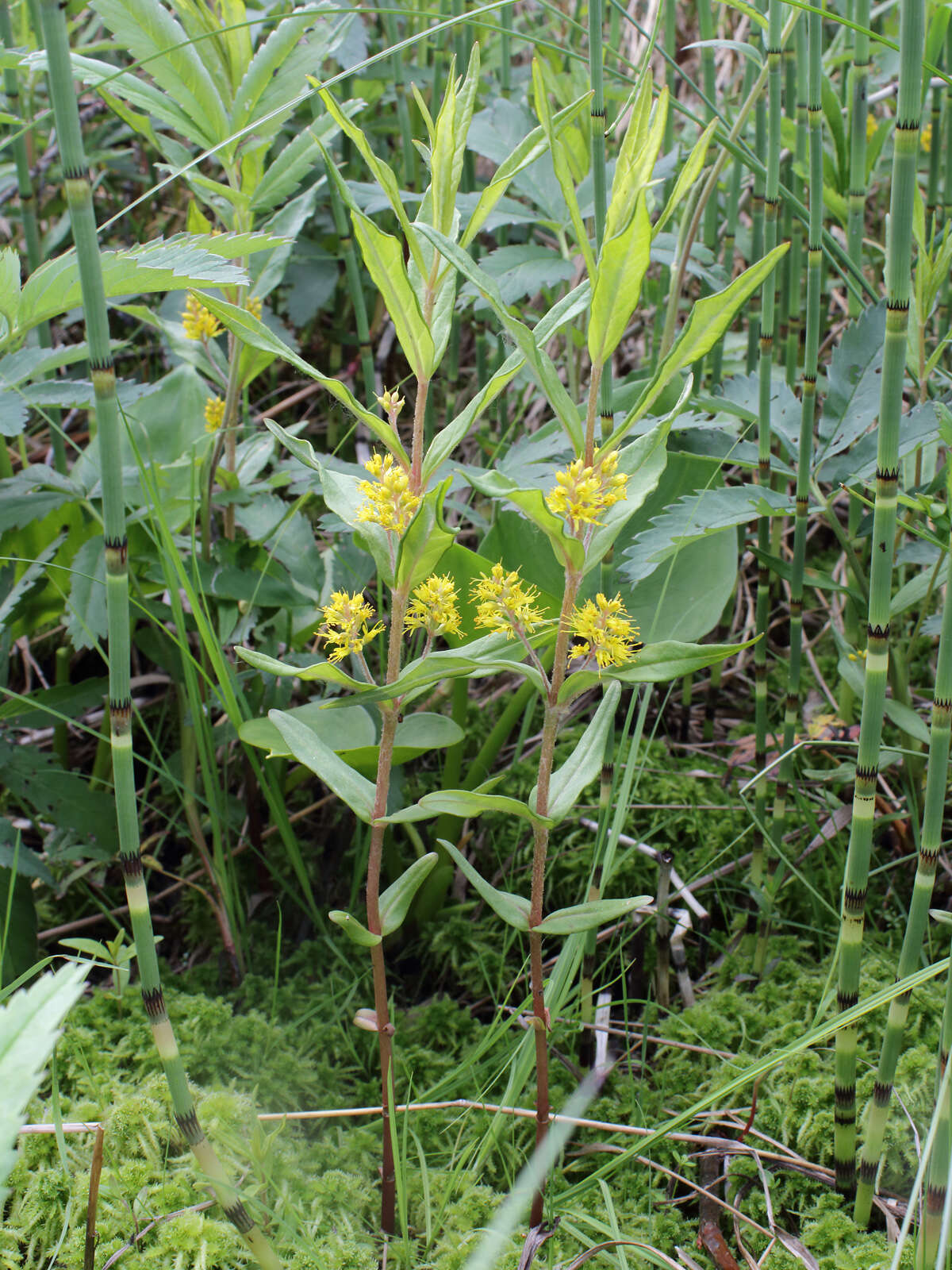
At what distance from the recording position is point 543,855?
772mm

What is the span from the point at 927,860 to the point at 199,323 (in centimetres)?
94

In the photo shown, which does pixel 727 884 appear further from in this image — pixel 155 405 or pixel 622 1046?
pixel 155 405

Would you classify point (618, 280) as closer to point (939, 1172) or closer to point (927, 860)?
point (927, 860)

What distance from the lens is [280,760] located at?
4.09ft

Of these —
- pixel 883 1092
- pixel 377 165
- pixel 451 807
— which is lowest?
pixel 883 1092

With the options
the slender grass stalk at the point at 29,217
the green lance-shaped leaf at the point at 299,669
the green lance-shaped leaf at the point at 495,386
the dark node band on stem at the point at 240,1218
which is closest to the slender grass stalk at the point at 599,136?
the green lance-shaped leaf at the point at 495,386

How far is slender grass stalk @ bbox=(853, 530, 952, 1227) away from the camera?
68cm

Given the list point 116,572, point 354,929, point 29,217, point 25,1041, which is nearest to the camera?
point 25,1041

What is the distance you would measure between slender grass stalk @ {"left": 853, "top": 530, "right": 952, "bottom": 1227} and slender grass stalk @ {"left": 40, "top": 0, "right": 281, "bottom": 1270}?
464mm

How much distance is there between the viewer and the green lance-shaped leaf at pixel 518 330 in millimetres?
631

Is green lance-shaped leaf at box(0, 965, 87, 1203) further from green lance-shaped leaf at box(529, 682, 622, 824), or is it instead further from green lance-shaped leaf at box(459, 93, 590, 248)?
green lance-shaped leaf at box(459, 93, 590, 248)

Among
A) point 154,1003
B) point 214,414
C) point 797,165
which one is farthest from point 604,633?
point 797,165

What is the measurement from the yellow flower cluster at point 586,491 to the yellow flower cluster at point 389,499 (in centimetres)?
10

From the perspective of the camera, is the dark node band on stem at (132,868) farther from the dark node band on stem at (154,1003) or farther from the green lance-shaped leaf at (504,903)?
the green lance-shaped leaf at (504,903)
